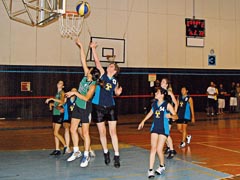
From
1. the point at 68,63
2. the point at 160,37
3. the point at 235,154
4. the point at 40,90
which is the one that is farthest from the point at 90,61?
the point at 235,154

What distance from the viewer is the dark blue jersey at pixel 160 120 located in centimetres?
727

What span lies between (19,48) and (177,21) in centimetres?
1062

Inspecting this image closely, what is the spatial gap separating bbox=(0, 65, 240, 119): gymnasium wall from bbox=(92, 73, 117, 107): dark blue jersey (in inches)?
517

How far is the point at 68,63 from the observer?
69.2 ft

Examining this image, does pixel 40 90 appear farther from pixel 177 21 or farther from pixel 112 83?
pixel 112 83

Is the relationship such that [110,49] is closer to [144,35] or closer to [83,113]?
[144,35]

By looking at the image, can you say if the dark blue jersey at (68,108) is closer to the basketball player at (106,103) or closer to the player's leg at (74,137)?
the player's leg at (74,137)

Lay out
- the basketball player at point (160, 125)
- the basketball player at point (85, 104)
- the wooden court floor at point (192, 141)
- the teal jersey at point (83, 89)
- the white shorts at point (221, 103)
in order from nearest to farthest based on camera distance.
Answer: the basketball player at point (160, 125) → the basketball player at point (85, 104) → the teal jersey at point (83, 89) → the wooden court floor at point (192, 141) → the white shorts at point (221, 103)

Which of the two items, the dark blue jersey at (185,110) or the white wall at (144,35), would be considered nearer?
the dark blue jersey at (185,110)

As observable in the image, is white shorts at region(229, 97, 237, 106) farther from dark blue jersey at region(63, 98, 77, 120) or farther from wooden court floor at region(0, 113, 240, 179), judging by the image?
dark blue jersey at region(63, 98, 77, 120)

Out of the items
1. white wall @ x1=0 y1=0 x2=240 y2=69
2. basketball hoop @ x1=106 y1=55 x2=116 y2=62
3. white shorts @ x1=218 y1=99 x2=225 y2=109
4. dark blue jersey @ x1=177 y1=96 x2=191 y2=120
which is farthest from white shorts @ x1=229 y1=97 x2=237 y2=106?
dark blue jersey @ x1=177 y1=96 x2=191 y2=120

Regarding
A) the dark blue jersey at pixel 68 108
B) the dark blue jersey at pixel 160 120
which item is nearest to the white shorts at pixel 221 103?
the dark blue jersey at pixel 68 108

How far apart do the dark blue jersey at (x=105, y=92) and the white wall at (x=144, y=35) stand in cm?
1321

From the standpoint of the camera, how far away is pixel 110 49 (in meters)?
21.8
